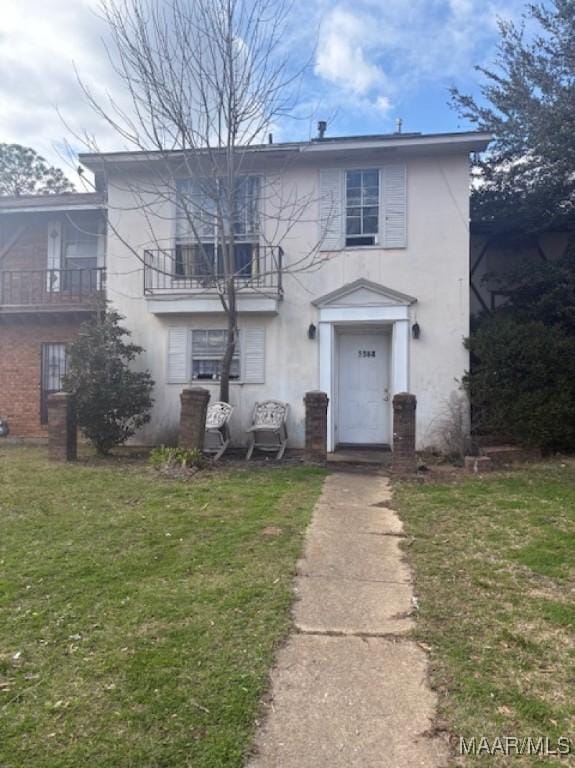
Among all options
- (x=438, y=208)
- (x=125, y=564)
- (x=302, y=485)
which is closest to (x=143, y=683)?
(x=125, y=564)

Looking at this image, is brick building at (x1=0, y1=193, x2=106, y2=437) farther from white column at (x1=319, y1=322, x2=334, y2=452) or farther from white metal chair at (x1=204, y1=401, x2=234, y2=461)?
white column at (x1=319, y1=322, x2=334, y2=452)

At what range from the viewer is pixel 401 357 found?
1001cm

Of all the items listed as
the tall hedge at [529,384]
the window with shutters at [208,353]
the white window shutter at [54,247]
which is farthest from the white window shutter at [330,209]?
the white window shutter at [54,247]

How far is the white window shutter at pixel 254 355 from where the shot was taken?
10.5m

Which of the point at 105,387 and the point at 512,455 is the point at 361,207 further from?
the point at 105,387

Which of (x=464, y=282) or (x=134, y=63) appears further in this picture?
(x=464, y=282)

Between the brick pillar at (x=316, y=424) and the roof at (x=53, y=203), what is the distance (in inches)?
286

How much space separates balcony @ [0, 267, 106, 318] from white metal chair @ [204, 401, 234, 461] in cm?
450

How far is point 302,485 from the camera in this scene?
23.6 ft

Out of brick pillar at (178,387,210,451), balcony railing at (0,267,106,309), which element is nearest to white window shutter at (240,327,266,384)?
brick pillar at (178,387,210,451)

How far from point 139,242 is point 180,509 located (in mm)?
6801

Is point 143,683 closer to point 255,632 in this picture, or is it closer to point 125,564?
point 255,632

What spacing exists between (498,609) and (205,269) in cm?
862

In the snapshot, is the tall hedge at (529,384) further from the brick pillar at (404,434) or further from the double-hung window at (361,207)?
the double-hung window at (361,207)
